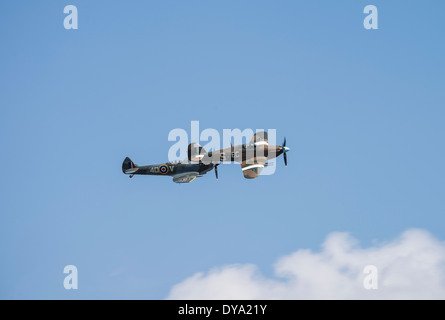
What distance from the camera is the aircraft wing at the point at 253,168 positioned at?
85137 mm

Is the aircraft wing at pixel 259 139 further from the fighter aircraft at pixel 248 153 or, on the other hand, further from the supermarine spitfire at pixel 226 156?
the fighter aircraft at pixel 248 153

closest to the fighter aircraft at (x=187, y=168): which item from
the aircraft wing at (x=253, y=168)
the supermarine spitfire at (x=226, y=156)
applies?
the supermarine spitfire at (x=226, y=156)

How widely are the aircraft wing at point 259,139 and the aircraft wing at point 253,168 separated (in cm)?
310

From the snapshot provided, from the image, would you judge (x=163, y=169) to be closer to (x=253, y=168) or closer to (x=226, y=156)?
(x=226, y=156)

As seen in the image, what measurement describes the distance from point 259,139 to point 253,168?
606 cm

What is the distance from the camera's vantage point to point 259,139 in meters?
90.2

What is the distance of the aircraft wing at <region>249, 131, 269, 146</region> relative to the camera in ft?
295

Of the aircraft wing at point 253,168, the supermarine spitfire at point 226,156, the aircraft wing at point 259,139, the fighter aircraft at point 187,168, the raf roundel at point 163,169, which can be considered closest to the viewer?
Answer: the aircraft wing at point 253,168

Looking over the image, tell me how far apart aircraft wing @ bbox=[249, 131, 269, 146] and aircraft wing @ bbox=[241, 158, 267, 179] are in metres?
3.10

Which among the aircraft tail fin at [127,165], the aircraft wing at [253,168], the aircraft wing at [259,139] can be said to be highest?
the aircraft wing at [259,139]

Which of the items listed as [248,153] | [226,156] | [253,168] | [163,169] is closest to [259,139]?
[248,153]

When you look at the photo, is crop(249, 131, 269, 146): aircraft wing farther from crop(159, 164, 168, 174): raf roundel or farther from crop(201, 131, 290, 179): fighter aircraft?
crop(159, 164, 168, 174): raf roundel
